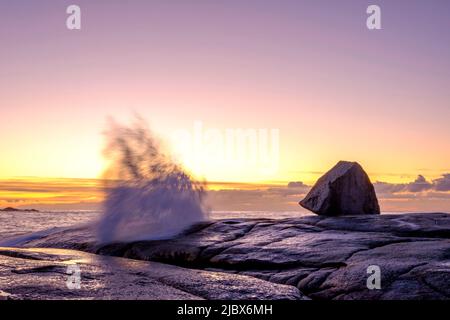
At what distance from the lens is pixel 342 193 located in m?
11.2

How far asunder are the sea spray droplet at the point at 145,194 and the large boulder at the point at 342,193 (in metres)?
2.69

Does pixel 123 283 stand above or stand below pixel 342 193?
below

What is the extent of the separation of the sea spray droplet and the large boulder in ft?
8.82

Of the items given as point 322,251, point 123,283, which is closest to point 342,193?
point 322,251

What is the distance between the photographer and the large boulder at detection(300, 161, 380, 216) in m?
11.1

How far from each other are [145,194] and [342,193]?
176 inches

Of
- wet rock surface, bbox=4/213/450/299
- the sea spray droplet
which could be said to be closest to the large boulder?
wet rock surface, bbox=4/213/450/299

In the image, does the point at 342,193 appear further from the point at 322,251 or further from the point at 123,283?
the point at 123,283

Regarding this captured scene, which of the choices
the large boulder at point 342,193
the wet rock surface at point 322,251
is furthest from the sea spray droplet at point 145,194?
the large boulder at point 342,193

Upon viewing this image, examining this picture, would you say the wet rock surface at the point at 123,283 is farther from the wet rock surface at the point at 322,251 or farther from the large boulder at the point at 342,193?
the large boulder at the point at 342,193
